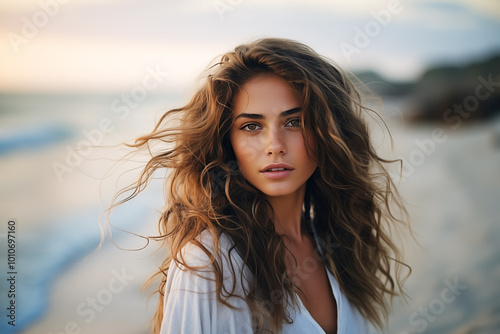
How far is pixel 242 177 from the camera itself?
1.76 meters

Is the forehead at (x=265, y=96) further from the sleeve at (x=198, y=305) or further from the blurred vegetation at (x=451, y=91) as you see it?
the blurred vegetation at (x=451, y=91)

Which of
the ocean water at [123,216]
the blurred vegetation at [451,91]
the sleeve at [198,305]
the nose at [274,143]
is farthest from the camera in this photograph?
the blurred vegetation at [451,91]

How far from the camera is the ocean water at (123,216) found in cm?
388

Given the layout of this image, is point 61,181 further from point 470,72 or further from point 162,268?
point 470,72

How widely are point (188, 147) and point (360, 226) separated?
0.92 meters

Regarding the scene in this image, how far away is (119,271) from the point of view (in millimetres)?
3963

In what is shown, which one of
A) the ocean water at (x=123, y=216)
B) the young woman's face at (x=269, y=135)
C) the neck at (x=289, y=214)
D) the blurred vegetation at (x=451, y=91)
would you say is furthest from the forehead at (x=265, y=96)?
the blurred vegetation at (x=451, y=91)

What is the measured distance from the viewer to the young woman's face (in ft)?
5.36

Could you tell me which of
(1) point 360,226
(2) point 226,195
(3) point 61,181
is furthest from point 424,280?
(3) point 61,181

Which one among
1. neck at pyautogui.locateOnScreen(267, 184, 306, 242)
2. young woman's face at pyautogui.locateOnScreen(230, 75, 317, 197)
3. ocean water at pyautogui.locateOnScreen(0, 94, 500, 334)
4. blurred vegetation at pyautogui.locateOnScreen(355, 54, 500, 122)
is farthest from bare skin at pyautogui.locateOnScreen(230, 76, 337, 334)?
blurred vegetation at pyautogui.locateOnScreen(355, 54, 500, 122)

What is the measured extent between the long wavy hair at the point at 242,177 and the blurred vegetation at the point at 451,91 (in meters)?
3.93

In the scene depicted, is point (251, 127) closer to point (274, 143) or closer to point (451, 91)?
point (274, 143)

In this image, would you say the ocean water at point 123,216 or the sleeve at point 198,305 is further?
the ocean water at point 123,216

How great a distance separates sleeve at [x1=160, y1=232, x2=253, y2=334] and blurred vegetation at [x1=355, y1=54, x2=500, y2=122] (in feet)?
15.1
